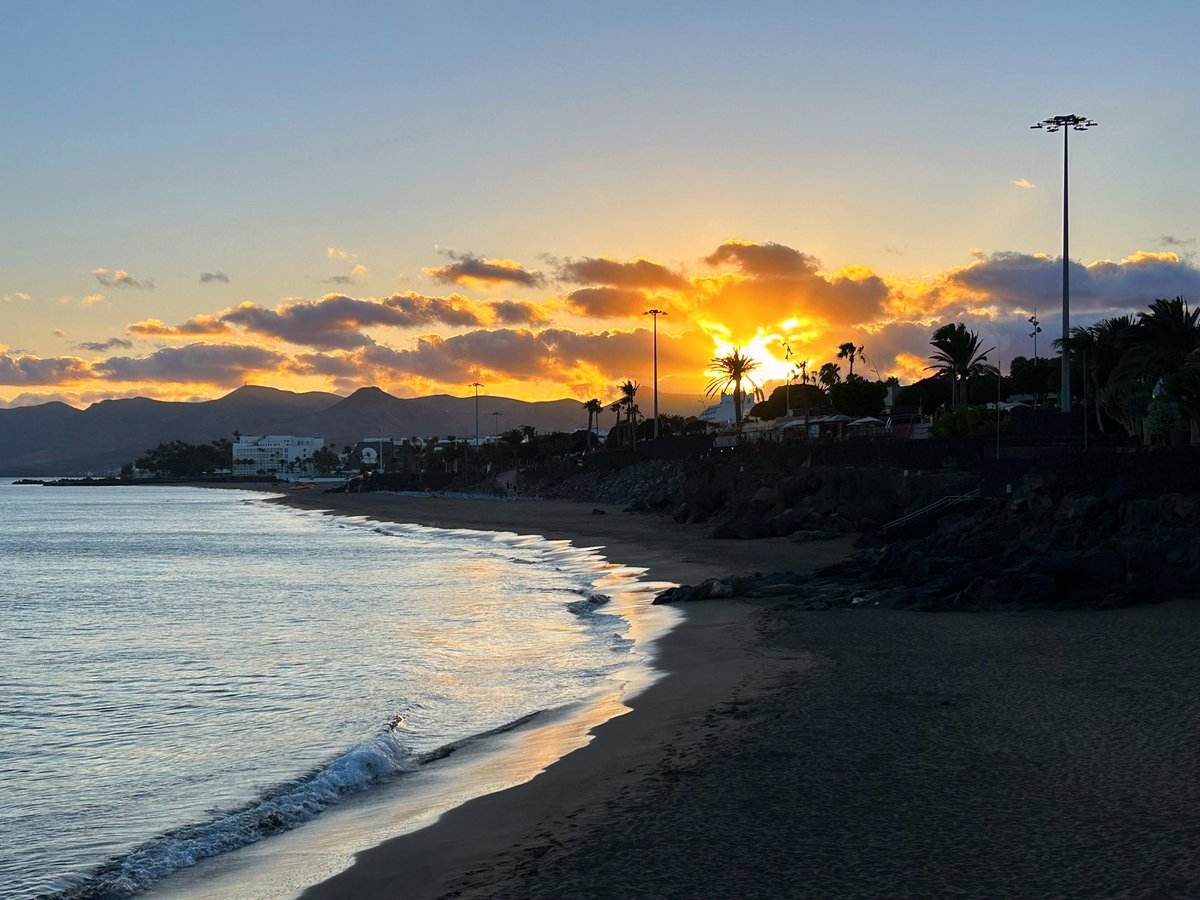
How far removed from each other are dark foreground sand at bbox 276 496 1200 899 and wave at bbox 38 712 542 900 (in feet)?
5.68

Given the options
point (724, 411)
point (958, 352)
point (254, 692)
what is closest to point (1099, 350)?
point (958, 352)

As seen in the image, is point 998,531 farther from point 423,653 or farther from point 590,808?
point 590,808

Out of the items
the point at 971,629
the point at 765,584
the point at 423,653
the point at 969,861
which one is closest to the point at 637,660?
the point at 423,653

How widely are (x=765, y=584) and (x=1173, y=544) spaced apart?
29.9 feet

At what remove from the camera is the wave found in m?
8.83

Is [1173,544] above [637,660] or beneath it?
above

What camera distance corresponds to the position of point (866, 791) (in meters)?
9.34

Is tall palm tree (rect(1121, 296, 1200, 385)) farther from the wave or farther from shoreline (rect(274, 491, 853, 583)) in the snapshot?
the wave

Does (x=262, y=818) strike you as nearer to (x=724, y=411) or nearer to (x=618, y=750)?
(x=618, y=750)

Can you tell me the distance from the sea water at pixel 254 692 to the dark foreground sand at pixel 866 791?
3.88ft

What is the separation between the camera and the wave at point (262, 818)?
29.0 feet

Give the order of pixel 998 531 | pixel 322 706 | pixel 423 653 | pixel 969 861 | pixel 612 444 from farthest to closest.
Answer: pixel 612 444
pixel 998 531
pixel 423 653
pixel 322 706
pixel 969 861

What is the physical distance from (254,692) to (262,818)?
24.3 ft

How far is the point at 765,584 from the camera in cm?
2655
